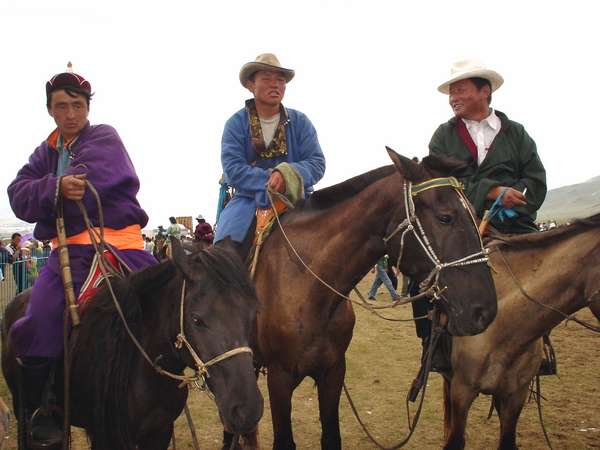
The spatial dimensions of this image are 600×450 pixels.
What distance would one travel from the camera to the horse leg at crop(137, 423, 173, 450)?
2.89 meters

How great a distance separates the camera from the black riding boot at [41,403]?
3014 mm

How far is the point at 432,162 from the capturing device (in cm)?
329

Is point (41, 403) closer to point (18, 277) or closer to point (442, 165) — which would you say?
point (442, 165)

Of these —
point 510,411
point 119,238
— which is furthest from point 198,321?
point 510,411

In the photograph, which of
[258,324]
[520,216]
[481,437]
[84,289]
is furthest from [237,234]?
[481,437]

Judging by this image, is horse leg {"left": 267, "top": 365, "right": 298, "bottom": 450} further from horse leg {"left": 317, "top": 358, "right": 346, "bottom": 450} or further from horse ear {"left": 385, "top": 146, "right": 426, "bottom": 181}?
horse ear {"left": 385, "top": 146, "right": 426, "bottom": 181}

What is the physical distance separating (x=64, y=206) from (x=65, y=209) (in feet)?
0.07

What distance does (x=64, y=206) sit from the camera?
321 centimetres

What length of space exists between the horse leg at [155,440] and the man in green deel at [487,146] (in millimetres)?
3057

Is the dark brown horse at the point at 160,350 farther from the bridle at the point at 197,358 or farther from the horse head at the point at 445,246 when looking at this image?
the horse head at the point at 445,246

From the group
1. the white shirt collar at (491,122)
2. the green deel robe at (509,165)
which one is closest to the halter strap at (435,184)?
the green deel robe at (509,165)

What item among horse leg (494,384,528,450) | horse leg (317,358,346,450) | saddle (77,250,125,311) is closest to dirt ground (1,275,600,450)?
horse leg (494,384,528,450)

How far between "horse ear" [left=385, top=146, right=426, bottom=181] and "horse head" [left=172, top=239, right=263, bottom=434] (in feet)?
4.04

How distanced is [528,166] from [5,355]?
458 centimetres
